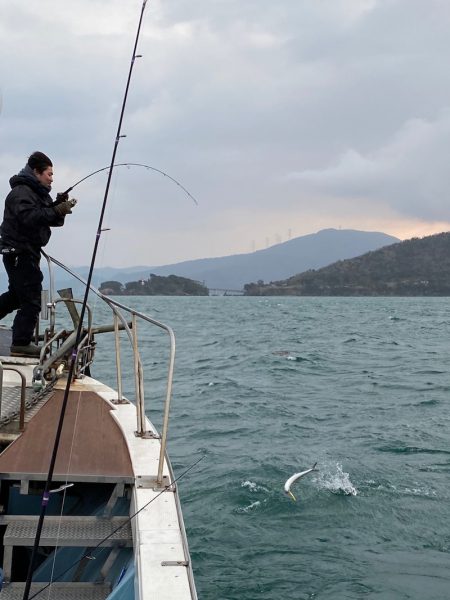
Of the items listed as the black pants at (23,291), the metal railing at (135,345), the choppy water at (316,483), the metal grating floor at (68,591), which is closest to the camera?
the metal grating floor at (68,591)

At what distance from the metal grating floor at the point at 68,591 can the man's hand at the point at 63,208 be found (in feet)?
9.94

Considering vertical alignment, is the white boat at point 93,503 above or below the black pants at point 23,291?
below

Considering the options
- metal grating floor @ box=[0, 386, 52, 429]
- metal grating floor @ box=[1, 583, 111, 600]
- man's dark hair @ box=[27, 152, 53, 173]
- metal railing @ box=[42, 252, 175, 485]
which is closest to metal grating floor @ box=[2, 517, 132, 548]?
metal grating floor @ box=[1, 583, 111, 600]

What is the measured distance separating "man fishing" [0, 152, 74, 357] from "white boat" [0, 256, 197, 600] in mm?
1143

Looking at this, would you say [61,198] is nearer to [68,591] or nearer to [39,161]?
[39,161]

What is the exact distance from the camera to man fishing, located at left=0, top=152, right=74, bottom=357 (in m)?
5.76

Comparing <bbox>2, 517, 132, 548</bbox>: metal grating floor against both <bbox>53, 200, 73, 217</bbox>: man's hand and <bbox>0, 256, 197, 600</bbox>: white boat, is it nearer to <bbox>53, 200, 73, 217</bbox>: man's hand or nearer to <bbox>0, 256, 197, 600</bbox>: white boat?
<bbox>0, 256, 197, 600</bbox>: white boat

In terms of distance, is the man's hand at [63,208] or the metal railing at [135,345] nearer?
the metal railing at [135,345]

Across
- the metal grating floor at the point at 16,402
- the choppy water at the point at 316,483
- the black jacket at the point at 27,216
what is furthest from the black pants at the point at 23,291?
the choppy water at the point at 316,483

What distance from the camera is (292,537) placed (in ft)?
21.6

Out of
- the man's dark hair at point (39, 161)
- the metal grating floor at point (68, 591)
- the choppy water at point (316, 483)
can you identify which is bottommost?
the choppy water at point (316, 483)

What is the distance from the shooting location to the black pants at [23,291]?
20.2 feet

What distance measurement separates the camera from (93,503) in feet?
14.8

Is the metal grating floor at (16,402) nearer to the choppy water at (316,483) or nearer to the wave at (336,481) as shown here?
the choppy water at (316,483)
